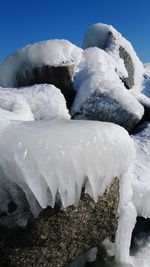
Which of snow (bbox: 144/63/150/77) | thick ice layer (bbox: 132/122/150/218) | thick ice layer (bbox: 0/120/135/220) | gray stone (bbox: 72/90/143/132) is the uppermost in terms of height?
thick ice layer (bbox: 0/120/135/220)

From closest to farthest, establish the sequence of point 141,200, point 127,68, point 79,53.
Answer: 1. point 141,200
2. point 79,53
3. point 127,68

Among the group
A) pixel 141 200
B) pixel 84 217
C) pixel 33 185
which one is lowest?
pixel 141 200

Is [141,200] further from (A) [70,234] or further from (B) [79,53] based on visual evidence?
(B) [79,53]

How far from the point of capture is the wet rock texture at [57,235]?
3.46 m

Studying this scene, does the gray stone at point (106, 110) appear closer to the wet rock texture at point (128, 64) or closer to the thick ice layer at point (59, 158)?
the wet rock texture at point (128, 64)

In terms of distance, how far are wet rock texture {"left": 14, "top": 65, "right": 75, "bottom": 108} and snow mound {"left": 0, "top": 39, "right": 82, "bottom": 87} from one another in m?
0.06

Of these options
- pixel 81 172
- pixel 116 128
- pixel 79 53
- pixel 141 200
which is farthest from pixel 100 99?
pixel 81 172

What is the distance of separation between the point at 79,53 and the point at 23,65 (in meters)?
1.00

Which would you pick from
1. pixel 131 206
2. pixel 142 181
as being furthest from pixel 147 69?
pixel 131 206

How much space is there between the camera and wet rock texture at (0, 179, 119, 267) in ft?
11.4

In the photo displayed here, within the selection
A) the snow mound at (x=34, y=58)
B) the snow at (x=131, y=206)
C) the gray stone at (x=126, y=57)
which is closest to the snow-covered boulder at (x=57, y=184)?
the snow at (x=131, y=206)

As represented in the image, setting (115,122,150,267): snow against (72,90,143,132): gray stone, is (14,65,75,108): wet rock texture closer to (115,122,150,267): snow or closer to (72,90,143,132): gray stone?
Answer: (72,90,143,132): gray stone

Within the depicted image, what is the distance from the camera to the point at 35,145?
3203 mm

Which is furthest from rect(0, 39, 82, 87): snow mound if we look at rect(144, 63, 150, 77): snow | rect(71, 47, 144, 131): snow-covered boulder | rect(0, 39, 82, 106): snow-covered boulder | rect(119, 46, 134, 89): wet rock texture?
rect(144, 63, 150, 77): snow
